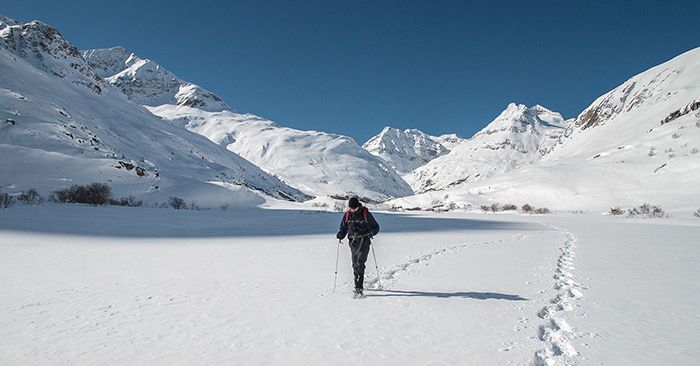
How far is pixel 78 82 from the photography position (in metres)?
83.5

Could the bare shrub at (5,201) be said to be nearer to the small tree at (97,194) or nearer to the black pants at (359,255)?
the small tree at (97,194)

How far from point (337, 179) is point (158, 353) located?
130096 mm

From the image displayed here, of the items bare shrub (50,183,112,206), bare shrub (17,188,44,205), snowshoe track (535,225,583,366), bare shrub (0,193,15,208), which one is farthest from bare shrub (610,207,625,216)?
bare shrub (0,193,15,208)

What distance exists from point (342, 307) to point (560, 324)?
3332 mm

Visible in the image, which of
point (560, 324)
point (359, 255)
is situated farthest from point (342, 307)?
point (560, 324)

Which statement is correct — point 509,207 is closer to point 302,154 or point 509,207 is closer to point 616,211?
point 616,211

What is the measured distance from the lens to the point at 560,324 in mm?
5586

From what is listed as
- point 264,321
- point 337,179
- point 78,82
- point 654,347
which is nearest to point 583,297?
point 654,347

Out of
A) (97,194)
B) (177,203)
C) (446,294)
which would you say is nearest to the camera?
(446,294)

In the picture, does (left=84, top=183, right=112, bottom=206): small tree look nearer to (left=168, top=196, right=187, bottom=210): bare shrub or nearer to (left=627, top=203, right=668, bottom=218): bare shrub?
Answer: (left=168, top=196, right=187, bottom=210): bare shrub

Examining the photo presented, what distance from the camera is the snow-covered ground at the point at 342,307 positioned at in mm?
4609

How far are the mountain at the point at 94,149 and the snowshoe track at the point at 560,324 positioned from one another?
124 feet

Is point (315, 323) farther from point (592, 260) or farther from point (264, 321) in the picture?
point (592, 260)

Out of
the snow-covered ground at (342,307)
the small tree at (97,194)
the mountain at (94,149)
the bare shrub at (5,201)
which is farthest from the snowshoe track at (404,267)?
the mountain at (94,149)
